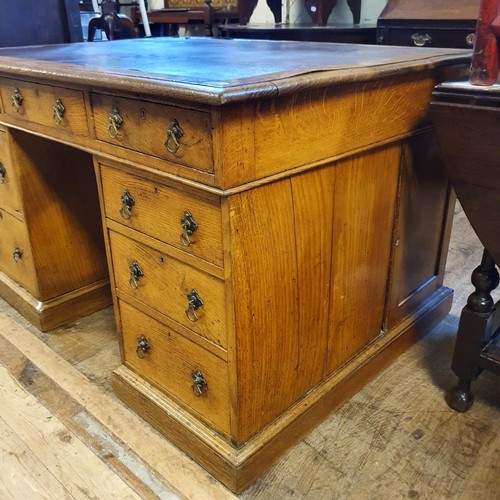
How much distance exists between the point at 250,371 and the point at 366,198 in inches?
20.1

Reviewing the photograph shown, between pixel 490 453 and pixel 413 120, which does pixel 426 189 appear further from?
pixel 490 453

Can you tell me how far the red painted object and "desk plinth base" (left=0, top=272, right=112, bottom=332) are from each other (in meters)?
1.44

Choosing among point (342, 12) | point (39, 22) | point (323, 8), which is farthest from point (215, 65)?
point (342, 12)

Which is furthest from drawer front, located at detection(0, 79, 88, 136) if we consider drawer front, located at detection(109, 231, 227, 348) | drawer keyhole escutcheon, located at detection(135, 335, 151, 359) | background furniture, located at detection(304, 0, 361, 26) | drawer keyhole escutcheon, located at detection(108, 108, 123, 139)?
background furniture, located at detection(304, 0, 361, 26)

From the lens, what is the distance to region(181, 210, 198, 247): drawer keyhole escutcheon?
104 centimetres

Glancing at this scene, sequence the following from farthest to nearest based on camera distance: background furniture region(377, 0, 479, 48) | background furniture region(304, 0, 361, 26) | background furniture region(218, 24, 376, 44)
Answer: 1. background furniture region(304, 0, 361, 26)
2. background furniture region(218, 24, 376, 44)
3. background furniture region(377, 0, 479, 48)

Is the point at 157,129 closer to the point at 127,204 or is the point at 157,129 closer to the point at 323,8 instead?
the point at 127,204

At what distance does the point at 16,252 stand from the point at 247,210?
1167 mm

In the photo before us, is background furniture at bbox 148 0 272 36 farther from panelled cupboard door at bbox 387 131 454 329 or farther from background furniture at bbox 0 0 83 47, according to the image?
panelled cupboard door at bbox 387 131 454 329

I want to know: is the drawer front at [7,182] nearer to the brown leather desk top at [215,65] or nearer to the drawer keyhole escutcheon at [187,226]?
the brown leather desk top at [215,65]

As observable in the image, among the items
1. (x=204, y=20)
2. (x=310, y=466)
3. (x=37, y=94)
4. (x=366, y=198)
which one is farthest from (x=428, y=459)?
(x=204, y=20)

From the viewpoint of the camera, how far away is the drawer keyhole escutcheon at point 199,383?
1.20 metres

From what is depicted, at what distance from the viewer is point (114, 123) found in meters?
1.11

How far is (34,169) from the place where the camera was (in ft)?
5.52
